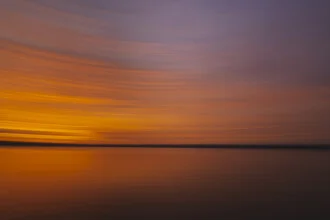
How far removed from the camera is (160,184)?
1.41 meters

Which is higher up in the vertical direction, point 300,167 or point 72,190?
point 300,167

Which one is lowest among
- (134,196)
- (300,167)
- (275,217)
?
(275,217)

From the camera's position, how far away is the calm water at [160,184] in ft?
3.79

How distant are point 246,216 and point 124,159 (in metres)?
0.71

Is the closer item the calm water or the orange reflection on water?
the calm water

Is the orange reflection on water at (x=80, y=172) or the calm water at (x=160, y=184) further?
the orange reflection on water at (x=80, y=172)

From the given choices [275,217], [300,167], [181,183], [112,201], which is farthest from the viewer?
[300,167]

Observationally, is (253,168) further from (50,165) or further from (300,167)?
(50,165)

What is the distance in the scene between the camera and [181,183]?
1.44 metres

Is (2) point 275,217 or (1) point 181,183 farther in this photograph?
(1) point 181,183

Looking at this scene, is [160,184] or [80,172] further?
[80,172]

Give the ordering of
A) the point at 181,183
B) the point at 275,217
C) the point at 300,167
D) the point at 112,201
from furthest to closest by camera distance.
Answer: the point at 300,167, the point at 181,183, the point at 112,201, the point at 275,217

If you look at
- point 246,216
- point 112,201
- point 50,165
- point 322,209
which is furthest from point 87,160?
point 322,209

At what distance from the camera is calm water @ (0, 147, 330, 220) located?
1156 mm
